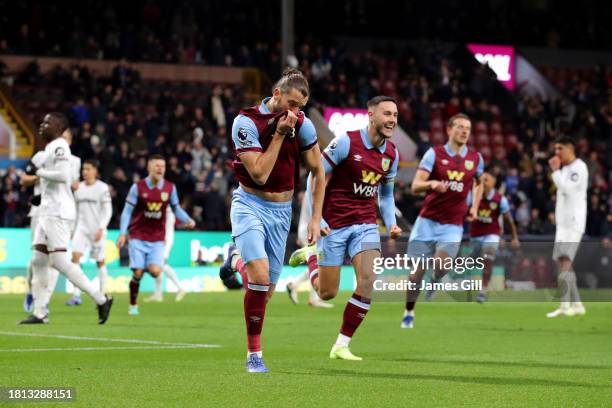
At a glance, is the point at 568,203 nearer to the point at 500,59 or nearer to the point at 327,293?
the point at 327,293

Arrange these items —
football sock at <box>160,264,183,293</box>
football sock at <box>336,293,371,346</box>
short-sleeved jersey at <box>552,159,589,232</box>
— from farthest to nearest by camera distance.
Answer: football sock at <box>160,264,183,293</box>
short-sleeved jersey at <box>552,159,589,232</box>
football sock at <box>336,293,371,346</box>

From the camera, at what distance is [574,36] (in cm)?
5041

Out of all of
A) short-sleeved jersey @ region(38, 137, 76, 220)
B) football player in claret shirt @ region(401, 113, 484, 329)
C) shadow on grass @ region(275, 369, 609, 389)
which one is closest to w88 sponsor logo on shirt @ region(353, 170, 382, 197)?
shadow on grass @ region(275, 369, 609, 389)

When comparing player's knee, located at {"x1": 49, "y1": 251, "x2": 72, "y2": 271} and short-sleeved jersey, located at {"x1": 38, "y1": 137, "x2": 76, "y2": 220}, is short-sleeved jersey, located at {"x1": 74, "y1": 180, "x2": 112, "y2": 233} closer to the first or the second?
short-sleeved jersey, located at {"x1": 38, "y1": 137, "x2": 76, "y2": 220}

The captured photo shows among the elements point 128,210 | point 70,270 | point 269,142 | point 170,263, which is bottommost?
point 170,263

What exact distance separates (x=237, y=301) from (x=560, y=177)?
22.9 ft

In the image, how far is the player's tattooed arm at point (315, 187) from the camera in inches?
393

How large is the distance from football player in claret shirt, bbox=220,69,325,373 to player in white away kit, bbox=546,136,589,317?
1037 centimetres

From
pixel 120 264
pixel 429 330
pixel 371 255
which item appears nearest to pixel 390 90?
pixel 120 264

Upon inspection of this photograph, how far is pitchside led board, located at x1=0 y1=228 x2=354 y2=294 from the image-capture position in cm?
2648

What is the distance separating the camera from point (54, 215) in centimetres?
1538

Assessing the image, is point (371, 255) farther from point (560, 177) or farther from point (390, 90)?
point (390, 90)

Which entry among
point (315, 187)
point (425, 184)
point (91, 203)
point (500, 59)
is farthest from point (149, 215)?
point (500, 59)

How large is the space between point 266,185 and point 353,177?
2330 mm
